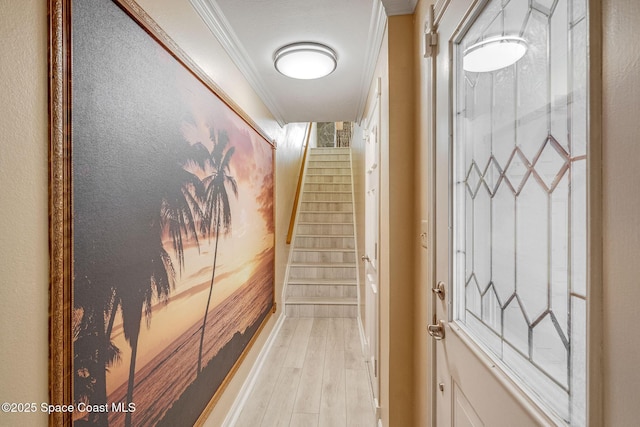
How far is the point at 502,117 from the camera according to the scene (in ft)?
2.56

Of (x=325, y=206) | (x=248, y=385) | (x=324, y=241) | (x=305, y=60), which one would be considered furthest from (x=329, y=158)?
(x=248, y=385)

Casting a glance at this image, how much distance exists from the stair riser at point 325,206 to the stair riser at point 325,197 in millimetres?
123

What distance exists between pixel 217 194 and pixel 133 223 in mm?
653

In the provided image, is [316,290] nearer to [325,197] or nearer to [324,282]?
[324,282]

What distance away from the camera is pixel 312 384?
2338mm

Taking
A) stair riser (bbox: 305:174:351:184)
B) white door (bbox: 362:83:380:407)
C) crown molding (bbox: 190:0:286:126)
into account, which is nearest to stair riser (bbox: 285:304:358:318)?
white door (bbox: 362:83:380:407)

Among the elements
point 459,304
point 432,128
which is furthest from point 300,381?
point 432,128

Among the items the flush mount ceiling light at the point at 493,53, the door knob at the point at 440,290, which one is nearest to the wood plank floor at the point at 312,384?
the door knob at the point at 440,290

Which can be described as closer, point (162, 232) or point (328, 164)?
point (162, 232)

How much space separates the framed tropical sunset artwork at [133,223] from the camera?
0.70 m

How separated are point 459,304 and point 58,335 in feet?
3.71

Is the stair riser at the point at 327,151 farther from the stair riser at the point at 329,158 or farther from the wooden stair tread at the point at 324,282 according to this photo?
the wooden stair tread at the point at 324,282

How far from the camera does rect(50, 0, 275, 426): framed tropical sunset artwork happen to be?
0.70 meters

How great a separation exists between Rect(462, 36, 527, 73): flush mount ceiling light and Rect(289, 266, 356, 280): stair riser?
3.36 metres
